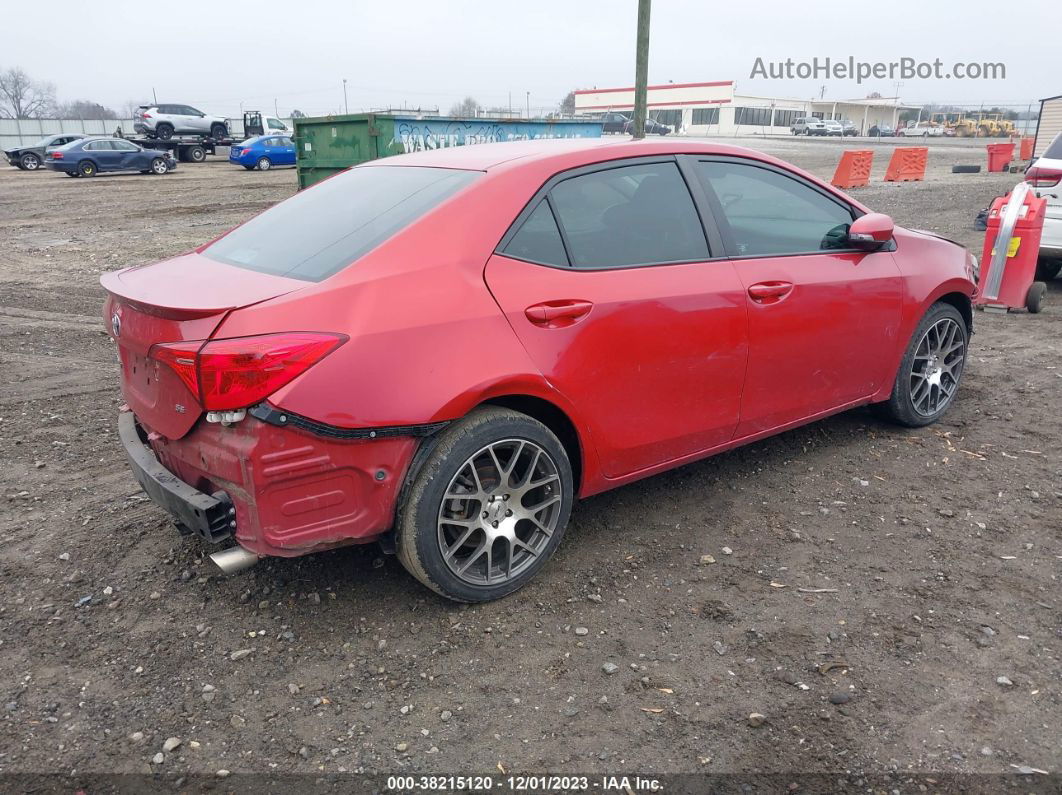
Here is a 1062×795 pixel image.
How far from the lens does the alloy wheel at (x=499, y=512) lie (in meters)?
3.07

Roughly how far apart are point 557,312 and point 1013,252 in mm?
6364

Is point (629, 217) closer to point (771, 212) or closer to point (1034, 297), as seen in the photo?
point (771, 212)

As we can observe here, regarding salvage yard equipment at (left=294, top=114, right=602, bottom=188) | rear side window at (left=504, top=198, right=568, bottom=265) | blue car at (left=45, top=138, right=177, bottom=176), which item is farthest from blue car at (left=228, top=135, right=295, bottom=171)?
rear side window at (left=504, top=198, right=568, bottom=265)

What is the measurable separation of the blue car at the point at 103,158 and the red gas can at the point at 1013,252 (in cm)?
2902

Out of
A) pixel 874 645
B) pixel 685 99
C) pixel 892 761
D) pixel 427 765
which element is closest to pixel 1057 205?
pixel 874 645

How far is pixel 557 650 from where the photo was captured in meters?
2.98

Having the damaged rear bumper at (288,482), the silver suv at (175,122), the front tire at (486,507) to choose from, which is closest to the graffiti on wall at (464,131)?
the front tire at (486,507)

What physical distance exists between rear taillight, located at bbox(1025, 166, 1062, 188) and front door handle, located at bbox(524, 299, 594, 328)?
23.7 ft

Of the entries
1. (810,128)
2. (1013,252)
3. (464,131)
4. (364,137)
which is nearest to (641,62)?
(464,131)

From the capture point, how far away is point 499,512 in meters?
3.19

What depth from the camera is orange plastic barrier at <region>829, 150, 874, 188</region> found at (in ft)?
66.8

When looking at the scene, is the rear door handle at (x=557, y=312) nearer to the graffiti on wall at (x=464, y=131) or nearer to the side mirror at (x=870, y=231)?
the side mirror at (x=870, y=231)

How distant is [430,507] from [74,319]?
22.2 ft

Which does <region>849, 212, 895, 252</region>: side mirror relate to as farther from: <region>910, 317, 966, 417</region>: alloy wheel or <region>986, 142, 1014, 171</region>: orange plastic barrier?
<region>986, 142, 1014, 171</region>: orange plastic barrier
